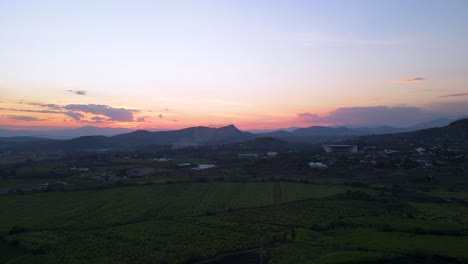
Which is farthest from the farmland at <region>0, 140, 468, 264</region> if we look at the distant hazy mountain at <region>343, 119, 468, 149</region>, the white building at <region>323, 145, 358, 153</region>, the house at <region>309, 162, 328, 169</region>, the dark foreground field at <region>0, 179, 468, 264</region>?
the distant hazy mountain at <region>343, 119, 468, 149</region>

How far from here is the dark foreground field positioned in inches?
1001

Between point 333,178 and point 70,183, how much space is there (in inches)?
1741

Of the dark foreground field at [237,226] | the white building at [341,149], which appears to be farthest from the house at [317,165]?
the white building at [341,149]

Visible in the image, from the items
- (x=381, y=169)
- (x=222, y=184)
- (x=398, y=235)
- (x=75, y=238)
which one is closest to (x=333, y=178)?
(x=381, y=169)

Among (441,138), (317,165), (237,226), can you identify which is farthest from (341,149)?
(237,226)

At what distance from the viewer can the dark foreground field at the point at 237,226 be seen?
83.4ft

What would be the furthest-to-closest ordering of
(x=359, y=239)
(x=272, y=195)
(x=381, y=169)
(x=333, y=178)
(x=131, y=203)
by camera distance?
1. (x=381, y=169)
2. (x=333, y=178)
3. (x=272, y=195)
4. (x=131, y=203)
5. (x=359, y=239)

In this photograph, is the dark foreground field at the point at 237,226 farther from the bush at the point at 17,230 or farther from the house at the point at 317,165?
the house at the point at 317,165

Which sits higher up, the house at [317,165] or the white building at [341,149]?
the white building at [341,149]

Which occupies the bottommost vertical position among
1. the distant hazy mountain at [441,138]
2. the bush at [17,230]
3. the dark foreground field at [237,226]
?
the dark foreground field at [237,226]

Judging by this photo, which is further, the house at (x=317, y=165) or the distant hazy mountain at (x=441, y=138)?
the distant hazy mountain at (x=441, y=138)

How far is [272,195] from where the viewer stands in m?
47.7

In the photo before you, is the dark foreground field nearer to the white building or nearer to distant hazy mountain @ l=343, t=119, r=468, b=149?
the white building

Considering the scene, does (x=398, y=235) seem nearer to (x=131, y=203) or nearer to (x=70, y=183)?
(x=131, y=203)
